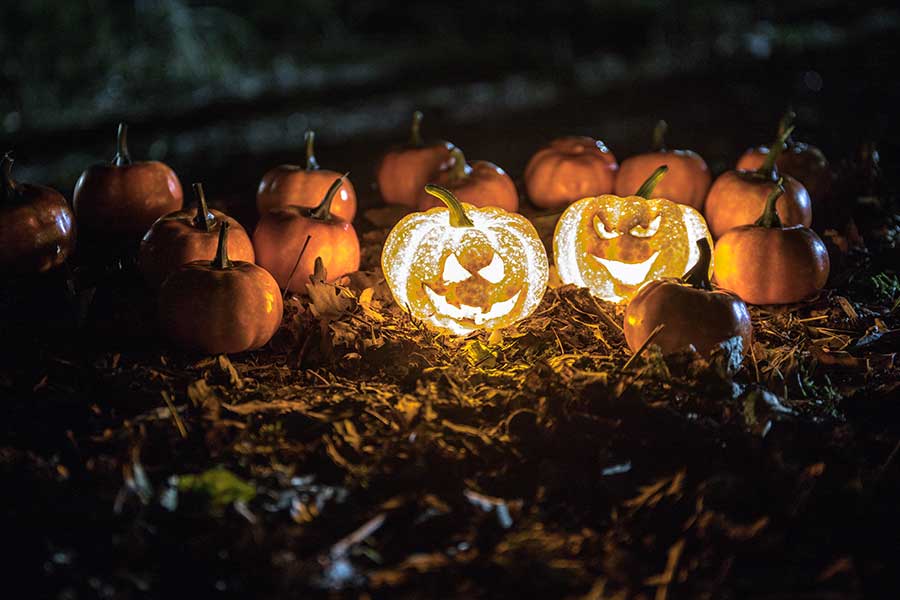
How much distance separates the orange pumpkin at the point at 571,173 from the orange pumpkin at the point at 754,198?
615 millimetres

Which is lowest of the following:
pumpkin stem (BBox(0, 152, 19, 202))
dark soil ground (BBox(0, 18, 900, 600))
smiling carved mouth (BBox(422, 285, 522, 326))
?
dark soil ground (BBox(0, 18, 900, 600))

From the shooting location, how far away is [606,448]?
92.8 inches

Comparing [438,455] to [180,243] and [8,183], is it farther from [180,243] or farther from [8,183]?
[8,183]

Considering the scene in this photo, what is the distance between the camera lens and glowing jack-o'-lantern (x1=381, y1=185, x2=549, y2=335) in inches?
121

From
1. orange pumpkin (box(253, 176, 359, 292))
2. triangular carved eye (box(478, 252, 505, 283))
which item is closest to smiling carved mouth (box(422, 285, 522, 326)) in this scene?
triangular carved eye (box(478, 252, 505, 283))

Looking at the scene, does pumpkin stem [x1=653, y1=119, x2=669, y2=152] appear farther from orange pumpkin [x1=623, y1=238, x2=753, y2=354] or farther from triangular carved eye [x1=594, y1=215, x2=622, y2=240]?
orange pumpkin [x1=623, y1=238, x2=753, y2=354]

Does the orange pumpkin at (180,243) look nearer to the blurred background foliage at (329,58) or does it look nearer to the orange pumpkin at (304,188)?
the orange pumpkin at (304,188)

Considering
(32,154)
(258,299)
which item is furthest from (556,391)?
(32,154)

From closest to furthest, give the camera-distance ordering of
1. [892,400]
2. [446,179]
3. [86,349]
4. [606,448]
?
[606,448] < [892,400] < [86,349] < [446,179]

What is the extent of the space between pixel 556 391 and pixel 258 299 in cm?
115

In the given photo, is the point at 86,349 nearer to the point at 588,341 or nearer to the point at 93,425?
the point at 93,425

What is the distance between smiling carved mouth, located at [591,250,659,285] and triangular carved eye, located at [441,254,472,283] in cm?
66

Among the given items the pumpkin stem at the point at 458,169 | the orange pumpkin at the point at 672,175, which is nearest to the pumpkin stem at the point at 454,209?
the pumpkin stem at the point at 458,169

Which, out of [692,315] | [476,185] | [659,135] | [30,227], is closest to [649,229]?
[692,315]
